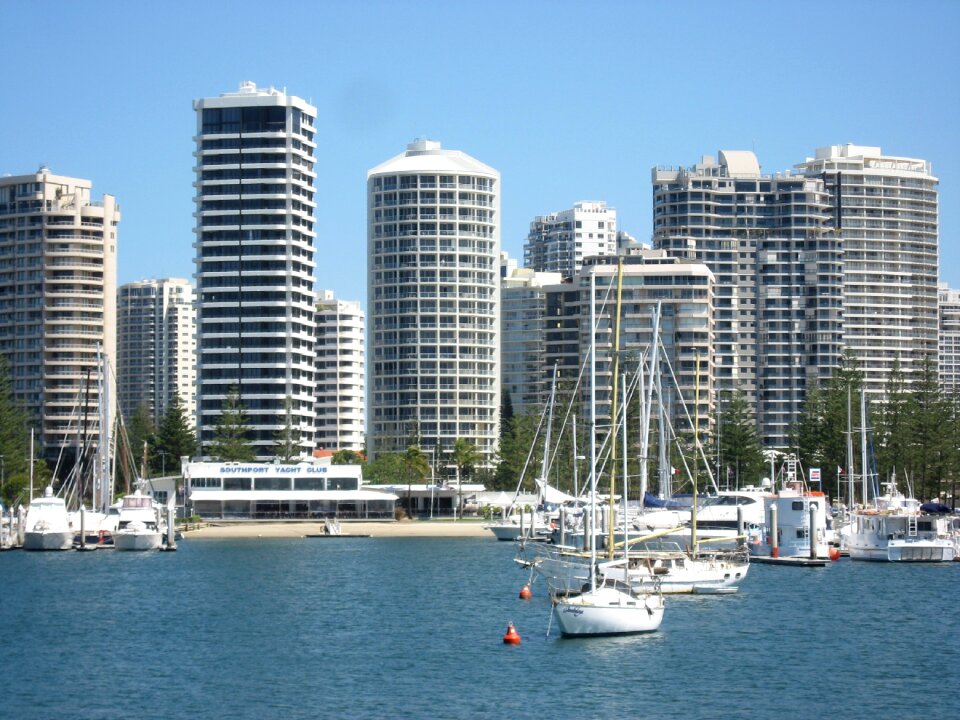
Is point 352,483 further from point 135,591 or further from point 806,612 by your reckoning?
point 806,612

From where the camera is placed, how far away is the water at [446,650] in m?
48.0

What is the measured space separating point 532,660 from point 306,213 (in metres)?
135

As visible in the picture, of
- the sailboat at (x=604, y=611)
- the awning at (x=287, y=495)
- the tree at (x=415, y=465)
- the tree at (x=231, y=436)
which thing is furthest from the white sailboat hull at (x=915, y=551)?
the tree at (x=231, y=436)

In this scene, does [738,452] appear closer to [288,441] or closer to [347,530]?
[347,530]

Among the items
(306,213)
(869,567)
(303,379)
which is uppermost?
(306,213)

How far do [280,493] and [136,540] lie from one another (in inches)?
1661

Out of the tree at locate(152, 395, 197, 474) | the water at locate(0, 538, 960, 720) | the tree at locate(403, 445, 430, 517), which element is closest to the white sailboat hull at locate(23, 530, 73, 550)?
the water at locate(0, 538, 960, 720)

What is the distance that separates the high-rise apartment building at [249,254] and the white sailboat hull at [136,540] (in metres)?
64.8

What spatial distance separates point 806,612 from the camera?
7169 centimetres

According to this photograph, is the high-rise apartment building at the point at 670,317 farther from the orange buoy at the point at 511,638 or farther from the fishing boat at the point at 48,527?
the orange buoy at the point at 511,638

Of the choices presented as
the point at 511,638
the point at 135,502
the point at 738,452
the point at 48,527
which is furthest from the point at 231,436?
the point at 511,638

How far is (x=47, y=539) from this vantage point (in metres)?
114

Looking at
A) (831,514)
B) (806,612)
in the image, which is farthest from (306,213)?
(806,612)

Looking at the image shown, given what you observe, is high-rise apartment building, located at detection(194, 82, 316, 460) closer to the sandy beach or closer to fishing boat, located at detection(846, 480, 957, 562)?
the sandy beach
